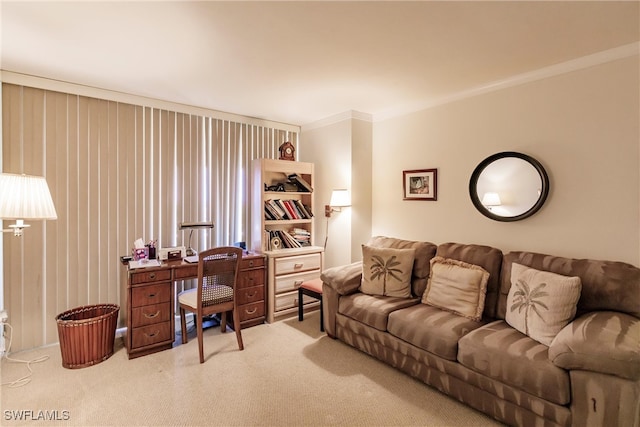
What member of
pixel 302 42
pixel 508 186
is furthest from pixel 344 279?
pixel 302 42

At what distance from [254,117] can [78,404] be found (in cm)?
330

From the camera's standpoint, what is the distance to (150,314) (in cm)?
287

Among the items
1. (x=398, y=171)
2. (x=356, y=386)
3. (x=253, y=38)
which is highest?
(x=253, y=38)

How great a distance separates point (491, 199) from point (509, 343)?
137 cm

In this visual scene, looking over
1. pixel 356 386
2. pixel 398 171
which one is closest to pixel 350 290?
pixel 356 386

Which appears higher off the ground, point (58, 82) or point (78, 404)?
point (58, 82)

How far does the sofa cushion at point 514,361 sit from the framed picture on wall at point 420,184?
60.9 inches

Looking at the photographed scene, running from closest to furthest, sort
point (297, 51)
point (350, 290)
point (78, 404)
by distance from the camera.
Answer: point (78, 404), point (297, 51), point (350, 290)

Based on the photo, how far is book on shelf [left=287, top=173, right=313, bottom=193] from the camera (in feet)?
13.3

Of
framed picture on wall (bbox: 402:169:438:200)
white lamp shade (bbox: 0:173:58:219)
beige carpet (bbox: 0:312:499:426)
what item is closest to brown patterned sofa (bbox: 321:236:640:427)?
beige carpet (bbox: 0:312:499:426)

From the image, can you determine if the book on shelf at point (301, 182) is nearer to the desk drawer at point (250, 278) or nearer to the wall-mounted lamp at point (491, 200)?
the desk drawer at point (250, 278)

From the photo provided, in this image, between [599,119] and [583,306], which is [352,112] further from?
[583,306]

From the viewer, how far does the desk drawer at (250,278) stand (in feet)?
11.2

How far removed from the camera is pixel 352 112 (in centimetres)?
382
